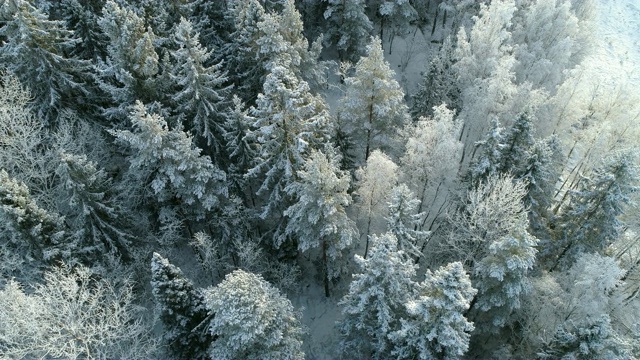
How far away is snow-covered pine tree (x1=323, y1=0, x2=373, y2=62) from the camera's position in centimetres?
3862

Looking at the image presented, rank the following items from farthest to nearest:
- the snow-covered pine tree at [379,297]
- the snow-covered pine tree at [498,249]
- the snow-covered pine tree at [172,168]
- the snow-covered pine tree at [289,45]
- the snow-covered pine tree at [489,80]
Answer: the snow-covered pine tree at [489,80] < the snow-covered pine tree at [289,45] < the snow-covered pine tree at [172,168] < the snow-covered pine tree at [498,249] < the snow-covered pine tree at [379,297]

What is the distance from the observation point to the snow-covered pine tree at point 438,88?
3441 cm

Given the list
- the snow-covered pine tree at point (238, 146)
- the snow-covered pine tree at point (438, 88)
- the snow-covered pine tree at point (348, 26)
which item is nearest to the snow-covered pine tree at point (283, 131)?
the snow-covered pine tree at point (238, 146)

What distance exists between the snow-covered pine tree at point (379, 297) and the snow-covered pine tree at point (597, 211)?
10.9 meters

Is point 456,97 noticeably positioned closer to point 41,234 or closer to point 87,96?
point 87,96

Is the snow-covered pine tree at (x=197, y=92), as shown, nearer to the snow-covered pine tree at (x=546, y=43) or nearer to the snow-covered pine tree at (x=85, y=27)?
the snow-covered pine tree at (x=85, y=27)

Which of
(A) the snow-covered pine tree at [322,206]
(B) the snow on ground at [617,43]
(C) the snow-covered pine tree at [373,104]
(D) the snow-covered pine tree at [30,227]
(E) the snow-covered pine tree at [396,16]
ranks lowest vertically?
(D) the snow-covered pine tree at [30,227]

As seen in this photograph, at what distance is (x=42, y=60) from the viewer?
2709 centimetres

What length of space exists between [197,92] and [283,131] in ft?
22.1

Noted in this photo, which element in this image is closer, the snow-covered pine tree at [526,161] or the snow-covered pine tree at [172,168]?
the snow-covered pine tree at [172,168]

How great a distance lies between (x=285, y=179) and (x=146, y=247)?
36.5 ft

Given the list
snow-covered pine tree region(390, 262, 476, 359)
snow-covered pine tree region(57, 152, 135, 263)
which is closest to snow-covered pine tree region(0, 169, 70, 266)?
snow-covered pine tree region(57, 152, 135, 263)

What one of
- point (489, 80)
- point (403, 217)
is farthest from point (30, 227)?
point (489, 80)

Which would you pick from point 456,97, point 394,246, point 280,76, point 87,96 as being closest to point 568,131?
point 456,97
